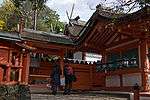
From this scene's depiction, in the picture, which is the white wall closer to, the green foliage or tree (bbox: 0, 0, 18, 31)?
the green foliage

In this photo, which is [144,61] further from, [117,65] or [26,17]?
[26,17]

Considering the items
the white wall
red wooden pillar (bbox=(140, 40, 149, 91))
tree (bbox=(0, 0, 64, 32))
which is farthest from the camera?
tree (bbox=(0, 0, 64, 32))

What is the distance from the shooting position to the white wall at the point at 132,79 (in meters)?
16.5

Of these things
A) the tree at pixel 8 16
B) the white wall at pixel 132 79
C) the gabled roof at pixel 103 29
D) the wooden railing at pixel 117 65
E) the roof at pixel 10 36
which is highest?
the tree at pixel 8 16

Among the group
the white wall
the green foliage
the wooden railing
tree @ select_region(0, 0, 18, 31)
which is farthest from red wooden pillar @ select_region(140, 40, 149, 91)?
tree @ select_region(0, 0, 18, 31)

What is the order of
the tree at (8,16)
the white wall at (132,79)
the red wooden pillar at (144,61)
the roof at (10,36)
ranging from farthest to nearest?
1. the tree at (8,16)
2. the white wall at (132,79)
3. the red wooden pillar at (144,61)
4. the roof at (10,36)

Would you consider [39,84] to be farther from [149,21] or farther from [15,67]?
[149,21]

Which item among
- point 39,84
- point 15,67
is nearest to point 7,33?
point 15,67

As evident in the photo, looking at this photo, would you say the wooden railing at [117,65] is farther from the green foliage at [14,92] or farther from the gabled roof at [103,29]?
the green foliage at [14,92]

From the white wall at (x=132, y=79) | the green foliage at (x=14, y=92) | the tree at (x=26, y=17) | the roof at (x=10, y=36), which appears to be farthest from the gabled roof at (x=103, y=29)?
the tree at (x=26, y=17)

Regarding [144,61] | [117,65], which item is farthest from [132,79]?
[117,65]

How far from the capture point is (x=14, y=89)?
46.2 ft

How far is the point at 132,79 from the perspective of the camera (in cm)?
1714

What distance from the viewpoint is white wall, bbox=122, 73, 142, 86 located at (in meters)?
16.5
